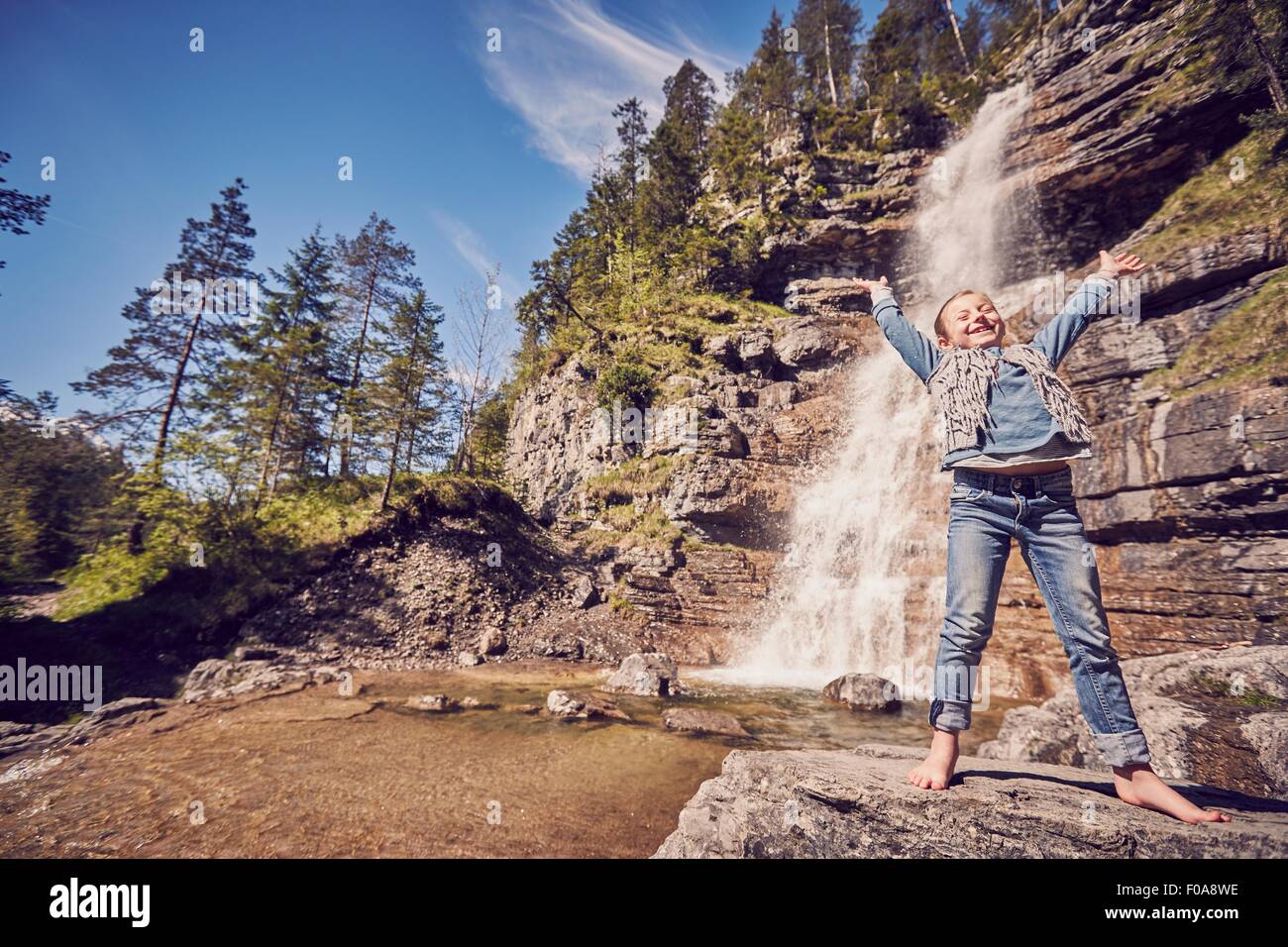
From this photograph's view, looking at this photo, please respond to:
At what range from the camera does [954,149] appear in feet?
109

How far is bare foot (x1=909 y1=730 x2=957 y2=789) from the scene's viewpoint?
2.68m

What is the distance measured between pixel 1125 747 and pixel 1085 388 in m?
18.3

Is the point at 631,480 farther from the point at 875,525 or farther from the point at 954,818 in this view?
the point at 954,818

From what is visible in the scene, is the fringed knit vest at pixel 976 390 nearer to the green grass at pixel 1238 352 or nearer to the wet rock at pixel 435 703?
the wet rock at pixel 435 703

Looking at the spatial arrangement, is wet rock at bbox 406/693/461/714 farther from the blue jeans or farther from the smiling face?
the smiling face

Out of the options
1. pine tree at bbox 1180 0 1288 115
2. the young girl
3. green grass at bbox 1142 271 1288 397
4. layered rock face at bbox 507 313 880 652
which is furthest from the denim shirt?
pine tree at bbox 1180 0 1288 115

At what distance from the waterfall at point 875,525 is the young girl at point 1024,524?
1174 cm

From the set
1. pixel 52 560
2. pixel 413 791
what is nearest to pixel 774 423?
pixel 413 791

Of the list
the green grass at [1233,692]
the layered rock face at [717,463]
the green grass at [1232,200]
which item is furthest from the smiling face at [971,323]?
the green grass at [1232,200]

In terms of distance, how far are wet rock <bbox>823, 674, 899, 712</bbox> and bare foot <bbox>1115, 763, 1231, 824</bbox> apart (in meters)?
9.05

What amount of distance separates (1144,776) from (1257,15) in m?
31.4
